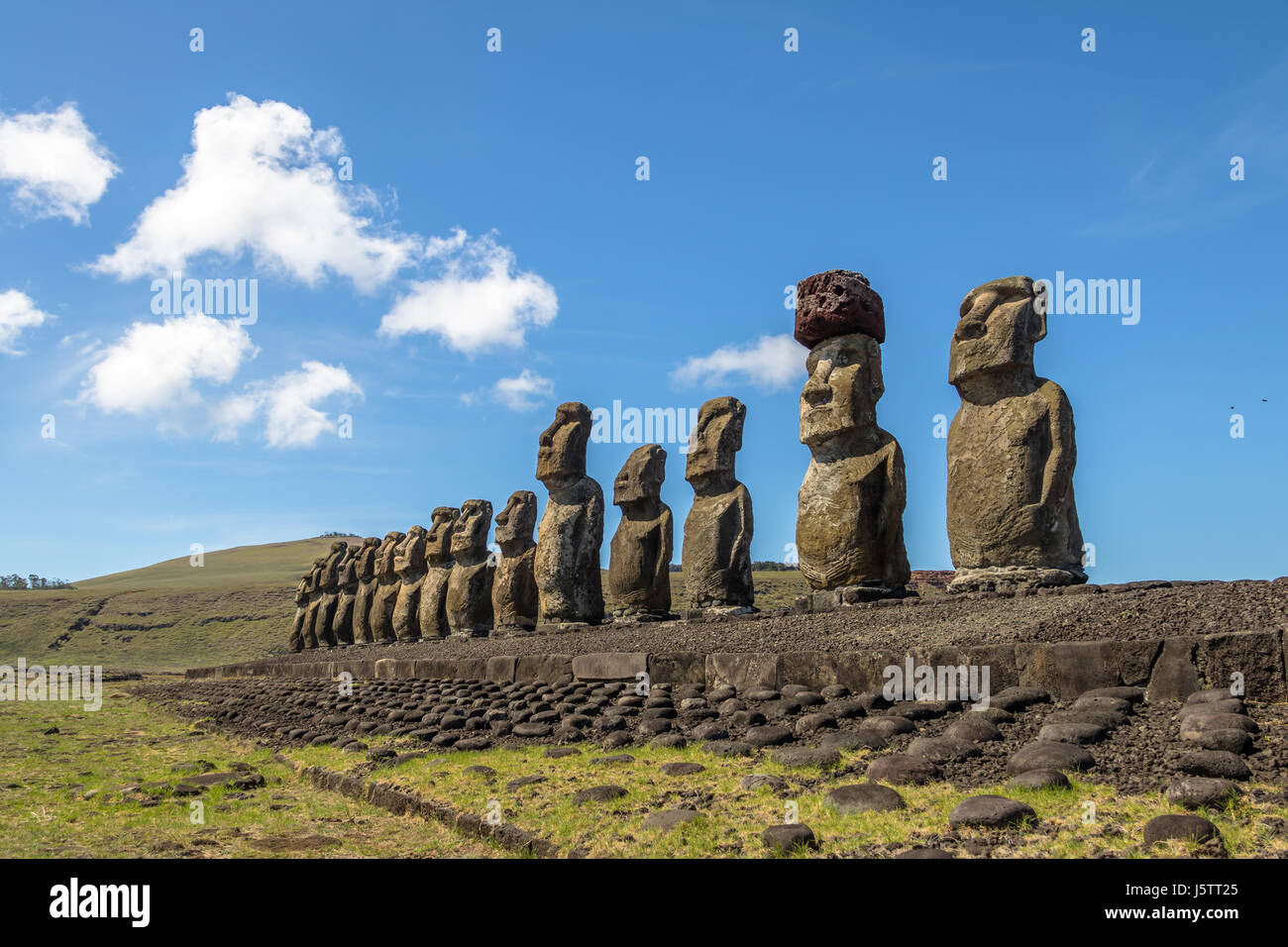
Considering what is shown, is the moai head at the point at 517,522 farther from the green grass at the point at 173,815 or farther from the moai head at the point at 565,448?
the green grass at the point at 173,815

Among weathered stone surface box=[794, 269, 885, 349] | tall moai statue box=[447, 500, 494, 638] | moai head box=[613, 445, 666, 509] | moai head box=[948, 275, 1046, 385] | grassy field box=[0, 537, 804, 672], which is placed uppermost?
weathered stone surface box=[794, 269, 885, 349]

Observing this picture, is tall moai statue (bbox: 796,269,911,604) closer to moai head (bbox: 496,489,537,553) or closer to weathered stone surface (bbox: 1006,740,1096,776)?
weathered stone surface (bbox: 1006,740,1096,776)

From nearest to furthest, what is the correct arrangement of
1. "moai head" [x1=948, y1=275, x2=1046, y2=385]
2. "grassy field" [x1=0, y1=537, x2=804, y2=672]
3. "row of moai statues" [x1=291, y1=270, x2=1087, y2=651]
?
"row of moai statues" [x1=291, y1=270, x2=1087, y2=651], "moai head" [x1=948, y1=275, x2=1046, y2=385], "grassy field" [x1=0, y1=537, x2=804, y2=672]

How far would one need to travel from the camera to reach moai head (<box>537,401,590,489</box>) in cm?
1780

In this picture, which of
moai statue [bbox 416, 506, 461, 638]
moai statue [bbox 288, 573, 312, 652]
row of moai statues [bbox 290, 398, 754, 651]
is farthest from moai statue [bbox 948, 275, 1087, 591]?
moai statue [bbox 288, 573, 312, 652]

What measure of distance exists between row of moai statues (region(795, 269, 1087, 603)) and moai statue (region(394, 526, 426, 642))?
563 inches

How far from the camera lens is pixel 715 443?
1437 cm

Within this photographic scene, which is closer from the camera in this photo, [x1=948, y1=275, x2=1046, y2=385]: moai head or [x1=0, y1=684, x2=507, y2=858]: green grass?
[x1=0, y1=684, x2=507, y2=858]: green grass

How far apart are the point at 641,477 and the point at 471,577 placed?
22.7 ft

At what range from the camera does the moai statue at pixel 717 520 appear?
1377 cm

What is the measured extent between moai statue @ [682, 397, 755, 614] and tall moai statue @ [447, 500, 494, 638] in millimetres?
7925

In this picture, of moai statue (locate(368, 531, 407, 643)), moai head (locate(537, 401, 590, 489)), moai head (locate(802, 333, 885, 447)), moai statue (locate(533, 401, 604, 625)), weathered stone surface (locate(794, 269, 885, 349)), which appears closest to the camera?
moai head (locate(802, 333, 885, 447))

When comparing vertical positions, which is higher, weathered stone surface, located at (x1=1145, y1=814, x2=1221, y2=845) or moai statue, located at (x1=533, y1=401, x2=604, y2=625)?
moai statue, located at (x1=533, y1=401, x2=604, y2=625)

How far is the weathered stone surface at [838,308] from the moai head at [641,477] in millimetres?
4240
